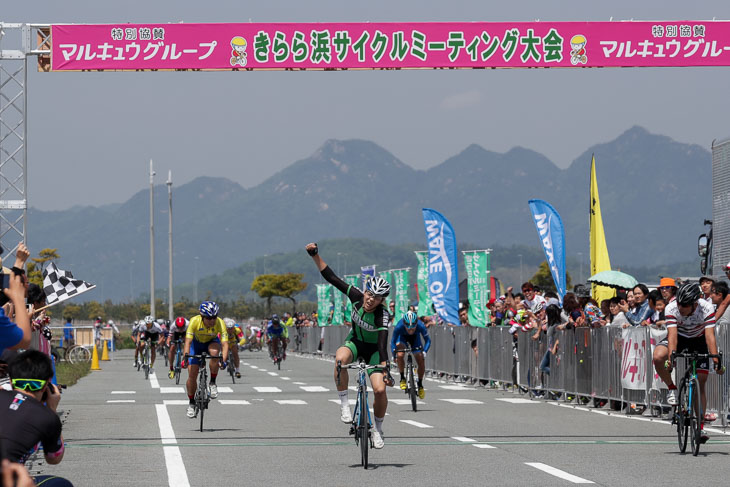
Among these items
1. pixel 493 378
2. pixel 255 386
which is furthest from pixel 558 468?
pixel 255 386

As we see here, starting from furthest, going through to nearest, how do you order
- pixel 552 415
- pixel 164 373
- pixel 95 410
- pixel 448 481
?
pixel 164 373
pixel 95 410
pixel 552 415
pixel 448 481

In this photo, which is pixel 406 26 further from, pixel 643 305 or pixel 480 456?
pixel 480 456

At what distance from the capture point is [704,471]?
1159 cm

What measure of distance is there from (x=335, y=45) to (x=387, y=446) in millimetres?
8738

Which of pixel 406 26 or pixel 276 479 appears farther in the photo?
pixel 406 26

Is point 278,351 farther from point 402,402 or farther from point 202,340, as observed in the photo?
point 202,340

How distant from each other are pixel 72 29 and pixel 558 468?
41.7 ft

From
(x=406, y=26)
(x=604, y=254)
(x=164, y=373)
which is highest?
(x=406, y=26)

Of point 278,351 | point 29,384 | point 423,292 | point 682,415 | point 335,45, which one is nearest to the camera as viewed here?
point 29,384

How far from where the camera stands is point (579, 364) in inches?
882

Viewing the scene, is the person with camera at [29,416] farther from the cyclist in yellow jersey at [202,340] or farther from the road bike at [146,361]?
the road bike at [146,361]

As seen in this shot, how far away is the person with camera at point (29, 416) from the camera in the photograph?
599 centimetres

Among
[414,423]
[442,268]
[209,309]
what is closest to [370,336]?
[209,309]

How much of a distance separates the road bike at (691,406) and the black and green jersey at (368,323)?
293 centimetres
